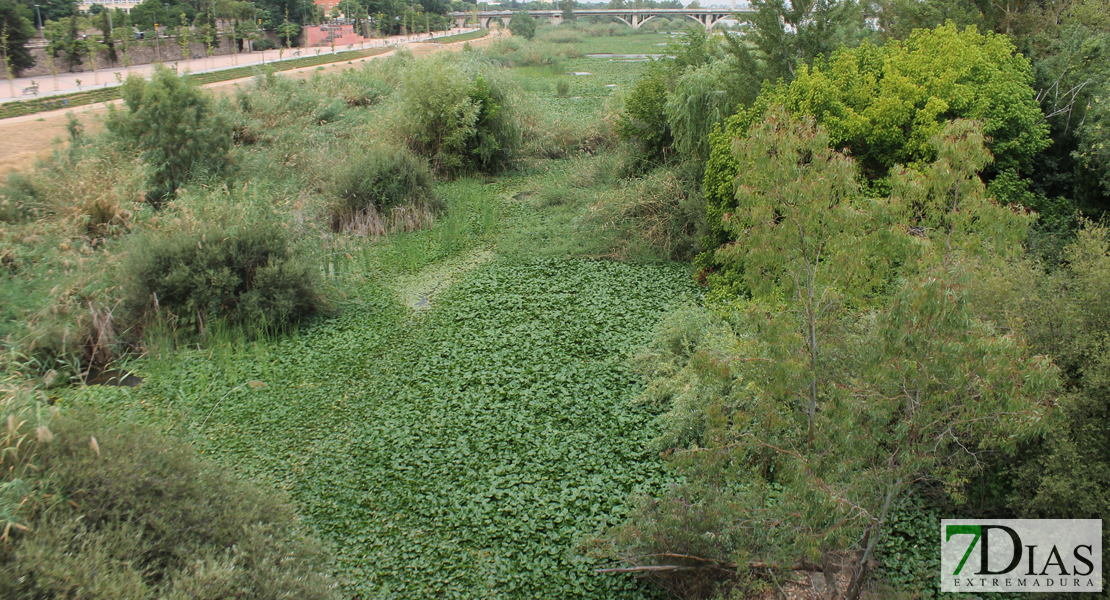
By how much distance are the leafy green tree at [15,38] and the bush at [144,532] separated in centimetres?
2785

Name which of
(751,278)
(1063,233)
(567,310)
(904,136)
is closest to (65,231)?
(567,310)

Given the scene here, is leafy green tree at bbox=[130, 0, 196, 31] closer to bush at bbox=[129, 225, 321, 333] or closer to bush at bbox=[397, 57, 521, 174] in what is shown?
bush at bbox=[397, 57, 521, 174]

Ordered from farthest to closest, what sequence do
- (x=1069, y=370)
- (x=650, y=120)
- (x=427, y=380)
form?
(x=650, y=120)
(x=427, y=380)
(x=1069, y=370)

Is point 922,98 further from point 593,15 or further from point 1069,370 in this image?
point 593,15

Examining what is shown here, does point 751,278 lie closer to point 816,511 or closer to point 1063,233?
point 816,511

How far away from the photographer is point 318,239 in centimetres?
1102

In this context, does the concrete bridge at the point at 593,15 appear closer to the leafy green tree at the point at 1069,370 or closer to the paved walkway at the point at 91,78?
the paved walkway at the point at 91,78

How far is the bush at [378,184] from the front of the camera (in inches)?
499

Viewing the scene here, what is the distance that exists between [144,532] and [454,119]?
1372 cm

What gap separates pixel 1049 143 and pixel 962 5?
4.63m

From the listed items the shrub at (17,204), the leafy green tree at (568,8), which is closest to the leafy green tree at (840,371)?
the shrub at (17,204)

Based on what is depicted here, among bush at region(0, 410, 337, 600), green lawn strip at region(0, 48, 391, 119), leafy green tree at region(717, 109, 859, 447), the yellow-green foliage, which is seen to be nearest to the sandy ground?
green lawn strip at region(0, 48, 391, 119)

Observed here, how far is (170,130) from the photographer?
12648mm

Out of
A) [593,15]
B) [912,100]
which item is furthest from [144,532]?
[593,15]
